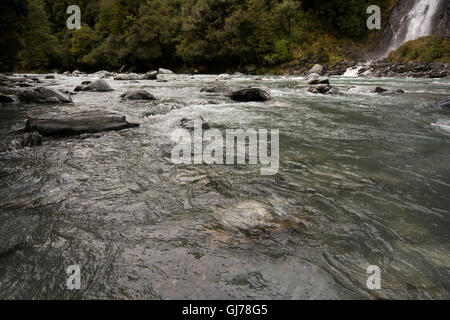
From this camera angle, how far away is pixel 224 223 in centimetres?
239

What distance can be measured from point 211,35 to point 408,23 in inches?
1042

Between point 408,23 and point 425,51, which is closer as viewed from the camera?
point 425,51

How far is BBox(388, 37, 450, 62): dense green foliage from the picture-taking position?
25.0 meters

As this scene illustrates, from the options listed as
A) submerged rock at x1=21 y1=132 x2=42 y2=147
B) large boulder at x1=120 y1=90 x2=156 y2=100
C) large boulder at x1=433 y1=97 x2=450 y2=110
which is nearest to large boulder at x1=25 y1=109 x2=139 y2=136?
submerged rock at x1=21 y1=132 x2=42 y2=147

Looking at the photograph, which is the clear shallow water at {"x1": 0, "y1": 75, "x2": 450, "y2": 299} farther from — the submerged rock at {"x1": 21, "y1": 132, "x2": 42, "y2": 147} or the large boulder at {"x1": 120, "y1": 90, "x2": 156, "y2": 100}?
the large boulder at {"x1": 120, "y1": 90, "x2": 156, "y2": 100}

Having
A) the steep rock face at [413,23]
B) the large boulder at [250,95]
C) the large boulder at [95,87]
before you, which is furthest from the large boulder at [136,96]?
the steep rock face at [413,23]

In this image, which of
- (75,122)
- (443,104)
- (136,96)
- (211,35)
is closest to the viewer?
(75,122)

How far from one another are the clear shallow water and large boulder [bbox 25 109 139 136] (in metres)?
0.76

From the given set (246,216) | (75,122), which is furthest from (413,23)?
(246,216)

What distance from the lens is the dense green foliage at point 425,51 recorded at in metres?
25.0

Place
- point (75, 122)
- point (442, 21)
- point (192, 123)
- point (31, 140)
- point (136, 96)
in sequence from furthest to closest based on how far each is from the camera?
point (442, 21)
point (136, 96)
point (192, 123)
point (75, 122)
point (31, 140)

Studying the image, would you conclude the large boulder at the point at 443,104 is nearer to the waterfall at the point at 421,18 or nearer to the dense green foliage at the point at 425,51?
the dense green foliage at the point at 425,51

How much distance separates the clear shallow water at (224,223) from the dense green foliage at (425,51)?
92.4 feet

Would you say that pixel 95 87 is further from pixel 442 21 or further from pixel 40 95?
pixel 442 21
